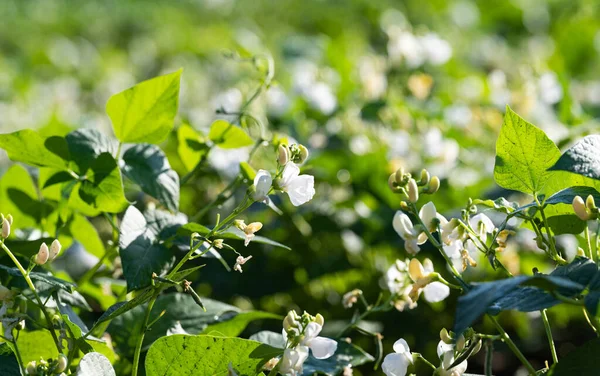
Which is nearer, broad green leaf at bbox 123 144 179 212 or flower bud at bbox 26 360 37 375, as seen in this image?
flower bud at bbox 26 360 37 375

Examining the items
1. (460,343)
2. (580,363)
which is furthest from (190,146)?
(580,363)

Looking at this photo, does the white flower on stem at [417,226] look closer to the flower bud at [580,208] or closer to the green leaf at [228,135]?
the flower bud at [580,208]

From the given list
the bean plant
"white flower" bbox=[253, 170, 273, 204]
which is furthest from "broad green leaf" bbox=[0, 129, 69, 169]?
"white flower" bbox=[253, 170, 273, 204]

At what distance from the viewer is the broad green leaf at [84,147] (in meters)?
0.94

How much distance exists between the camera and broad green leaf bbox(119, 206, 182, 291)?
824 mm

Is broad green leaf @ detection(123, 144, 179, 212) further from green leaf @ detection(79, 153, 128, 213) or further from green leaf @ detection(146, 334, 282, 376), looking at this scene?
green leaf @ detection(146, 334, 282, 376)

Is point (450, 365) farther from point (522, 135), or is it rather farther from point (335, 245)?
point (335, 245)

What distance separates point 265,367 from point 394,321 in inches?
27.6

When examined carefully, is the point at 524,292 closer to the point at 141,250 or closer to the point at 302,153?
the point at 302,153

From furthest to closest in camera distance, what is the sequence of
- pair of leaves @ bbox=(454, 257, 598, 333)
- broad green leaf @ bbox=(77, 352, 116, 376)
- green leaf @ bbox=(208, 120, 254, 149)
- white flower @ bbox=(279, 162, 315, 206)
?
green leaf @ bbox=(208, 120, 254, 149)
white flower @ bbox=(279, 162, 315, 206)
broad green leaf @ bbox=(77, 352, 116, 376)
pair of leaves @ bbox=(454, 257, 598, 333)

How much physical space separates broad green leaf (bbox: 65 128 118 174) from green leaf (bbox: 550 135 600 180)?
545 millimetres

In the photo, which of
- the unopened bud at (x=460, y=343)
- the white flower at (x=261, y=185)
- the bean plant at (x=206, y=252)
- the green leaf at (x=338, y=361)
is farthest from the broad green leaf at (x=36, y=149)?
the unopened bud at (x=460, y=343)

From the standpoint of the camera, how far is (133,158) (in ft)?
3.18

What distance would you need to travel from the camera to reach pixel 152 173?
955 mm
